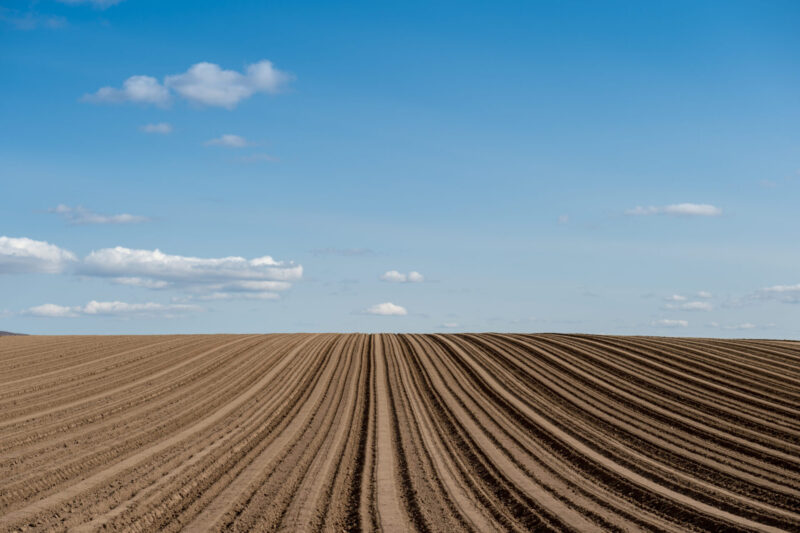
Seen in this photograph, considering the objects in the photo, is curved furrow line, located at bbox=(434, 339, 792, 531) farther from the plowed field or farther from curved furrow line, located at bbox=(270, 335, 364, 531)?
curved furrow line, located at bbox=(270, 335, 364, 531)

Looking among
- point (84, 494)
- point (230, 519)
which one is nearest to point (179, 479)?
point (84, 494)

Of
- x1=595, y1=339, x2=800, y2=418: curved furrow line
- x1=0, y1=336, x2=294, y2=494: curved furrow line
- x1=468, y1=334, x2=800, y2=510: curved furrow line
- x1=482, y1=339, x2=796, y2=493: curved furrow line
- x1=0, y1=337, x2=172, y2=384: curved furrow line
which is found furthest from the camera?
x1=0, y1=337, x2=172, y2=384: curved furrow line

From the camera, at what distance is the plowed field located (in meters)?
9.49

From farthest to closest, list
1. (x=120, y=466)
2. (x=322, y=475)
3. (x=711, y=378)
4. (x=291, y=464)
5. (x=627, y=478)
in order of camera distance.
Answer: (x=711, y=378), (x=291, y=464), (x=120, y=466), (x=627, y=478), (x=322, y=475)

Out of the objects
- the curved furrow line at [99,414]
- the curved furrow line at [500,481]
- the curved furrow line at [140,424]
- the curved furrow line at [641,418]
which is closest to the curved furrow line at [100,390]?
the curved furrow line at [99,414]

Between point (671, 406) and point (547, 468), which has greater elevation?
point (671, 406)

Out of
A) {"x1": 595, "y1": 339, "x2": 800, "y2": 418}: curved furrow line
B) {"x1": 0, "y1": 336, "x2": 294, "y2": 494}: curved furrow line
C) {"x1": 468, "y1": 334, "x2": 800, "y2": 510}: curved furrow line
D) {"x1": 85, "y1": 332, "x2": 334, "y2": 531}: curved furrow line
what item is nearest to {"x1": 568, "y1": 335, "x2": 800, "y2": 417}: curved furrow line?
{"x1": 595, "y1": 339, "x2": 800, "y2": 418}: curved furrow line

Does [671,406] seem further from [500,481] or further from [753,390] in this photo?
[500,481]

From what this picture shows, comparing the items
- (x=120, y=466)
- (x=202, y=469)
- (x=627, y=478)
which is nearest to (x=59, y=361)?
(x=120, y=466)

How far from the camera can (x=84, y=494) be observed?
1023 cm

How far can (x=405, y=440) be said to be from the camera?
14.2m

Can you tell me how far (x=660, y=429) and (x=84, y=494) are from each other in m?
11.5

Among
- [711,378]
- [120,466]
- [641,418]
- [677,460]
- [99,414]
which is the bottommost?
[120,466]

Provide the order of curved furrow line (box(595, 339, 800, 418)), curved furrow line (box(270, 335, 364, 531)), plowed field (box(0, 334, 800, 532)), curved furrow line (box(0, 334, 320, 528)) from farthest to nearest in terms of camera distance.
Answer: curved furrow line (box(595, 339, 800, 418))
plowed field (box(0, 334, 800, 532))
curved furrow line (box(0, 334, 320, 528))
curved furrow line (box(270, 335, 364, 531))
